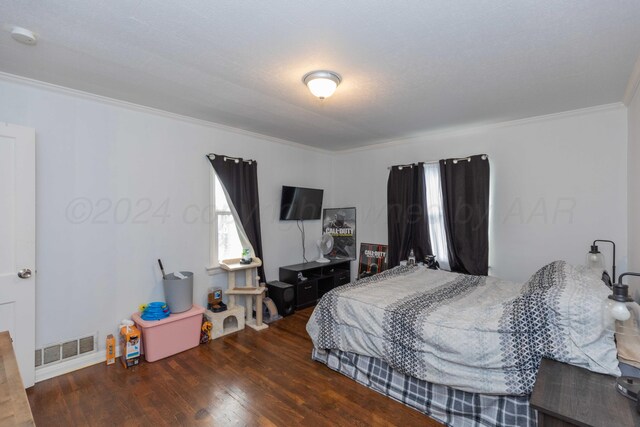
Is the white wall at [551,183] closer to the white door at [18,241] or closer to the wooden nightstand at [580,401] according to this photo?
the wooden nightstand at [580,401]

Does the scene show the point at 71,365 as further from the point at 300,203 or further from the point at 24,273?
the point at 300,203

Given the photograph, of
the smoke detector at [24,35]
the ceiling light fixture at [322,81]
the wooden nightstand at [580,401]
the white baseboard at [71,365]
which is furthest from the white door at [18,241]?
the wooden nightstand at [580,401]

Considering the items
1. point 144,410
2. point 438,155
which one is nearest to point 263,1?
point 144,410

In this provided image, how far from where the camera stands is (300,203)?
15.4ft

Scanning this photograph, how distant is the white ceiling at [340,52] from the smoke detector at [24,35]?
0.04 meters

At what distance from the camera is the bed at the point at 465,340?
1688 mm

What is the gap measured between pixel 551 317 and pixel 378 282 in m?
1.53

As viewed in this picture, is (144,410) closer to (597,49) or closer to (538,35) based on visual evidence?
(538,35)

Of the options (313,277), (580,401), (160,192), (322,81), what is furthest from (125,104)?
(580,401)

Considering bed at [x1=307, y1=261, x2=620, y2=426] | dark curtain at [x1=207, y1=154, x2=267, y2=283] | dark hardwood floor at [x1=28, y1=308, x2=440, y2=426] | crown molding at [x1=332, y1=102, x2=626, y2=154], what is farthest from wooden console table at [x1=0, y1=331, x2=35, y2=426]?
crown molding at [x1=332, y1=102, x2=626, y2=154]

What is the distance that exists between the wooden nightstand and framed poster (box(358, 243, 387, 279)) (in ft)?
10.3

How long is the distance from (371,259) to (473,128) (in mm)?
2359

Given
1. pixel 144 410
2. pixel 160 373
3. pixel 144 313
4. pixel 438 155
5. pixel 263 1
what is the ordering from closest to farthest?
pixel 263 1 < pixel 144 410 < pixel 160 373 < pixel 144 313 < pixel 438 155

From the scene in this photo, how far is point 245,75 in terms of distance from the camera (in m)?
2.37
